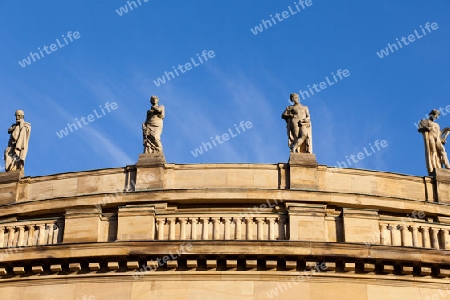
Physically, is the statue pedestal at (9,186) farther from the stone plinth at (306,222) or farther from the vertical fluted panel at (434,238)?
the vertical fluted panel at (434,238)

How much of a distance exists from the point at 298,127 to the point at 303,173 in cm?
201

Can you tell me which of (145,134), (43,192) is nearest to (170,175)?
(145,134)

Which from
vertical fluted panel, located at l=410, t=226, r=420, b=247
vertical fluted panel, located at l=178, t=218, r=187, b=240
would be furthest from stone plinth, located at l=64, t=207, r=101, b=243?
vertical fluted panel, located at l=410, t=226, r=420, b=247

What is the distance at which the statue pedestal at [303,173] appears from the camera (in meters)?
32.4

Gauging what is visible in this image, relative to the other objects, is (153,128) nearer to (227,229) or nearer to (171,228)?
(171,228)

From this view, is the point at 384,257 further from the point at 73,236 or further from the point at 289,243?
the point at 73,236

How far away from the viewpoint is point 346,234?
30.8 m

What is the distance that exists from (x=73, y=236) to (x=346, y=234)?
8260 millimetres

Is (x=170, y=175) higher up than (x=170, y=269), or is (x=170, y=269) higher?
(x=170, y=175)

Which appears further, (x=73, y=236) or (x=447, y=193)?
(x=447, y=193)

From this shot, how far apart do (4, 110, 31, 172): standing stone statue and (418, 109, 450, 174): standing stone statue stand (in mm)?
13585

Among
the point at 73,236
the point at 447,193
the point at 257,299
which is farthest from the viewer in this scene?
the point at 447,193

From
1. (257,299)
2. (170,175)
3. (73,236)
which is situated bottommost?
(257,299)

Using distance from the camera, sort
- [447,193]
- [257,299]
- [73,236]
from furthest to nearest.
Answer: [447,193] < [73,236] < [257,299]
